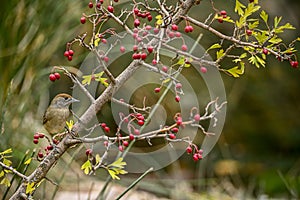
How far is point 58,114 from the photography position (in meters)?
0.93

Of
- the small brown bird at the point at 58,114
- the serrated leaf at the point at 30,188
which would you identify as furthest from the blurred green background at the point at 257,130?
the serrated leaf at the point at 30,188

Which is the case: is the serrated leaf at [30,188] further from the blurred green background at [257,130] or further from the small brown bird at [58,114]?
the blurred green background at [257,130]

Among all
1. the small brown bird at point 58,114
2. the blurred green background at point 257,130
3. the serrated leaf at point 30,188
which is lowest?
the blurred green background at point 257,130

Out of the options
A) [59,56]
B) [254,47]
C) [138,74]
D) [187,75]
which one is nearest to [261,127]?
[187,75]

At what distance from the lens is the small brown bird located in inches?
36.5

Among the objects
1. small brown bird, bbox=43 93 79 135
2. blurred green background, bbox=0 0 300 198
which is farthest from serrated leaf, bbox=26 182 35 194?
blurred green background, bbox=0 0 300 198

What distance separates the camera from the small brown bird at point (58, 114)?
3.04 feet

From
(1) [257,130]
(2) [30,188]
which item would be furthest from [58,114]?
(1) [257,130]

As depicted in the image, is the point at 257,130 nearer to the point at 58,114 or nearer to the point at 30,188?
the point at 58,114

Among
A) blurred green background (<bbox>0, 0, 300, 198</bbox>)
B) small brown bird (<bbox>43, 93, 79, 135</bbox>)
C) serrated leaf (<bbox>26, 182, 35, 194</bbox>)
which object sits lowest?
blurred green background (<bbox>0, 0, 300, 198</bbox>)

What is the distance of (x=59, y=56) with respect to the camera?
77.1 inches

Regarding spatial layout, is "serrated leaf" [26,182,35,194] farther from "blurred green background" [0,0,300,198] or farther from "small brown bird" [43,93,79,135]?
"blurred green background" [0,0,300,198]

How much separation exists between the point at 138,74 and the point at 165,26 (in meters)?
1.70

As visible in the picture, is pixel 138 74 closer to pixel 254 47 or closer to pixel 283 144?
pixel 283 144
